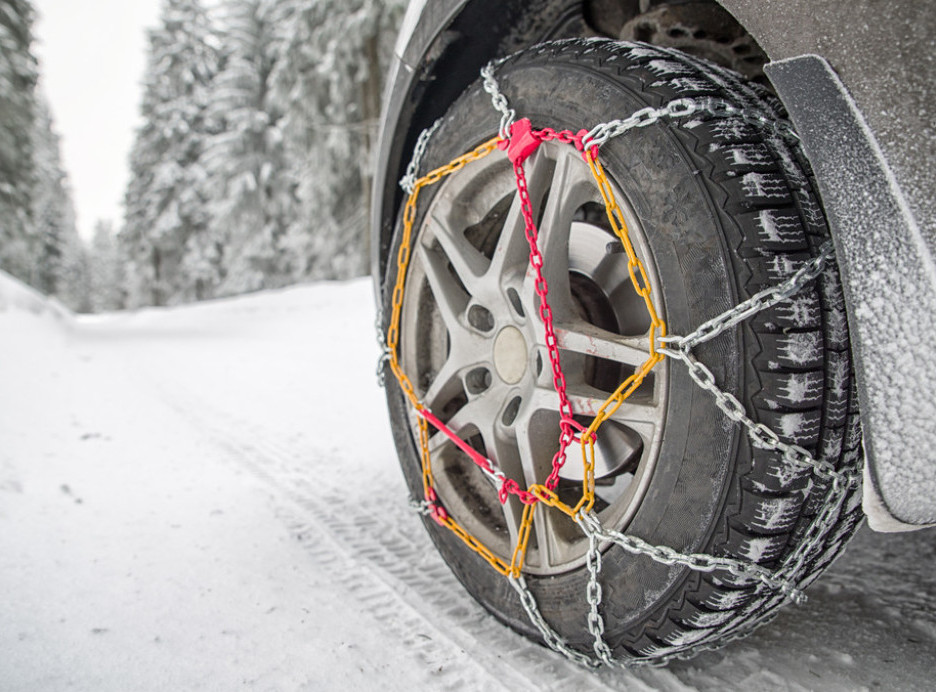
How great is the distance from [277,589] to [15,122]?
19177 millimetres

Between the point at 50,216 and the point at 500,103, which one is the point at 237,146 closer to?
the point at 500,103

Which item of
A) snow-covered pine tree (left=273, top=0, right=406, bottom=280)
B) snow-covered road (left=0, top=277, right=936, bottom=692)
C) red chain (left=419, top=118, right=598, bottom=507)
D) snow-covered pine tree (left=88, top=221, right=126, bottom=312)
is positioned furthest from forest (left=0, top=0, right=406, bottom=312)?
snow-covered pine tree (left=88, top=221, right=126, bottom=312)

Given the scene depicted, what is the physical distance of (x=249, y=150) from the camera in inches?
861

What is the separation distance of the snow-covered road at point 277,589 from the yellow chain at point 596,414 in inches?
11.9

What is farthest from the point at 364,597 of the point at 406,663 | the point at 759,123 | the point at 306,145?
the point at 306,145

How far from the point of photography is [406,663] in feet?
5.41

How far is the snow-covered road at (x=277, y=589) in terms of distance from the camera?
155cm

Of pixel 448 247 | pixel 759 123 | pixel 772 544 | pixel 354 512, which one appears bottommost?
pixel 354 512

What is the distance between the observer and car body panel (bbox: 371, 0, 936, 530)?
89 cm

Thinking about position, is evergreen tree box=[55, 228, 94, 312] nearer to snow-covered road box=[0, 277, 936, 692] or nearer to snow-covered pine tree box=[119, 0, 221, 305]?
snow-covered pine tree box=[119, 0, 221, 305]

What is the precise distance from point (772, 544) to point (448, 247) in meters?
1.13

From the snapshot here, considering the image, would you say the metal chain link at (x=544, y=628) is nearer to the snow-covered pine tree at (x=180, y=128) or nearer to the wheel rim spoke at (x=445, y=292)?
the wheel rim spoke at (x=445, y=292)

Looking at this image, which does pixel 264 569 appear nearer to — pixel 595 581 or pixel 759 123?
pixel 595 581

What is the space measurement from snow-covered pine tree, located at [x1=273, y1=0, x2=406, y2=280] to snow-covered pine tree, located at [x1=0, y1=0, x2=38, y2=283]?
6.64 metres
